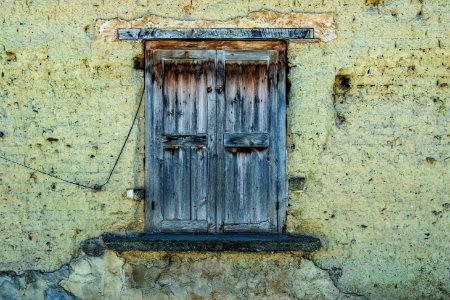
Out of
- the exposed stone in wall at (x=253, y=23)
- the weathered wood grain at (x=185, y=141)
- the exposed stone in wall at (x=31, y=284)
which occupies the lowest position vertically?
the exposed stone in wall at (x=31, y=284)

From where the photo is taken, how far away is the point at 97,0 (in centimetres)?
455

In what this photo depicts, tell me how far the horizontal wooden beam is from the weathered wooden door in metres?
0.13

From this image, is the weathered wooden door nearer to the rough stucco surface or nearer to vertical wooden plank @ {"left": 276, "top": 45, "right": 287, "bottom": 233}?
vertical wooden plank @ {"left": 276, "top": 45, "right": 287, "bottom": 233}

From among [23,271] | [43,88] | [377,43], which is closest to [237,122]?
[377,43]

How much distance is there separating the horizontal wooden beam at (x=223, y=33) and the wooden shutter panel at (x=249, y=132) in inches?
5.7

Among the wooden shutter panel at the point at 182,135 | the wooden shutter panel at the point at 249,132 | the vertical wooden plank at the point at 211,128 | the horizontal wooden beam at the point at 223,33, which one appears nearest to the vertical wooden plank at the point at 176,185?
the wooden shutter panel at the point at 182,135

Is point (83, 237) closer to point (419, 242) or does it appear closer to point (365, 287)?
point (365, 287)

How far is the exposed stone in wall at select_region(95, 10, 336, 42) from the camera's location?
4.53 m

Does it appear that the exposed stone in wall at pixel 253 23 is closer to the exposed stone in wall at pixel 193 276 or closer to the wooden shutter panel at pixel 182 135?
the wooden shutter panel at pixel 182 135

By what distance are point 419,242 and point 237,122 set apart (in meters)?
1.71

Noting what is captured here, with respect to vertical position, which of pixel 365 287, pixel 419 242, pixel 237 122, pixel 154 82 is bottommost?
pixel 365 287

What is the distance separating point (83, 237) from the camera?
15.0 feet

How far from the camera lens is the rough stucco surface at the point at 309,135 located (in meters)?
4.53

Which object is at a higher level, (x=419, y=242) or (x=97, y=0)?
(x=97, y=0)
